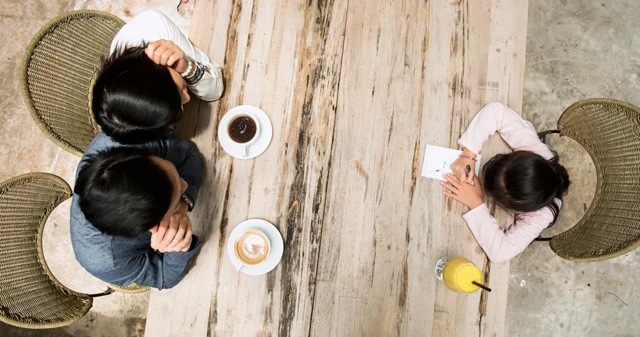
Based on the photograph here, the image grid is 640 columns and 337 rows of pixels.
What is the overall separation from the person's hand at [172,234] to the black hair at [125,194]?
0.10 m

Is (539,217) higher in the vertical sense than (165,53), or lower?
lower

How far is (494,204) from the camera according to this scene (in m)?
1.32

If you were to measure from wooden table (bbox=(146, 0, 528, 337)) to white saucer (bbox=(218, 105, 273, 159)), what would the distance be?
3 centimetres

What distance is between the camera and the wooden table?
1209 mm

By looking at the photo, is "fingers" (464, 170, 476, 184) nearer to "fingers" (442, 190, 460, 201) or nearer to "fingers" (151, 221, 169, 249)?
"fingers" (442, 190, 460, 201)

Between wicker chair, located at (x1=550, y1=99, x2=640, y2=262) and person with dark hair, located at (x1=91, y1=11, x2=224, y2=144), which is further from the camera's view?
wicker chair, located at (x1=550, y1=99, x2=640, y2=262)

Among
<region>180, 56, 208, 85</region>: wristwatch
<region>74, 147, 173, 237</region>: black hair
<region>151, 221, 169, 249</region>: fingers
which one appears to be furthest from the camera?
<region>180, 56, 208, 85</region>: wristwatch

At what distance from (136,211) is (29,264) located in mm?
701

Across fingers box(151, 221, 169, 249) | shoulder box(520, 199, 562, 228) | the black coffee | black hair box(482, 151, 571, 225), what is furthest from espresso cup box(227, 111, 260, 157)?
shoulder box(520, 199, 562, 228)

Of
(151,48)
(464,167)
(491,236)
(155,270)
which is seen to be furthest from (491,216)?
(151,48)

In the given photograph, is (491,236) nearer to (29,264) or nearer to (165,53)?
(165,53)

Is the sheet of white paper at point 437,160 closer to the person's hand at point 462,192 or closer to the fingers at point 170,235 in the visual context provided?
the person's hand at point 462,192

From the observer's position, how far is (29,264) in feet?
4.21

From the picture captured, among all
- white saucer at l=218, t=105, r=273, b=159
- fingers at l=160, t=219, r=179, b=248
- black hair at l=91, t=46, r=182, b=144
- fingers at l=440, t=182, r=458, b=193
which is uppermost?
black hair at l=91, t=46, r=182, b=144
